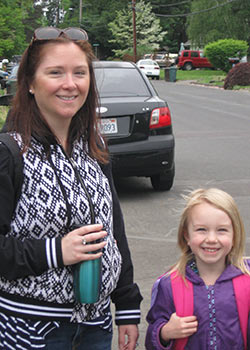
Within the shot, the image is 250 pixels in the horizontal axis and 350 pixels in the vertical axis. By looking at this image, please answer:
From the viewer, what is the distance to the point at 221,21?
165 feet

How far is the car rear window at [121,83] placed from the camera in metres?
7.38

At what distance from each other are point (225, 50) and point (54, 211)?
4144cm

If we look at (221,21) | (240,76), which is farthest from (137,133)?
(221,21)

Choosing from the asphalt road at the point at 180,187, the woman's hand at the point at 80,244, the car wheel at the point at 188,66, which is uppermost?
the woman's hand at the point at 80,244

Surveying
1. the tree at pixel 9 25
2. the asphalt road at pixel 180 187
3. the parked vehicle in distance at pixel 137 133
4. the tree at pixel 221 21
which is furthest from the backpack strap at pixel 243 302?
the tree at pixel 221 21

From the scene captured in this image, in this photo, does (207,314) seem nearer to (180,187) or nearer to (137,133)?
(137,133)

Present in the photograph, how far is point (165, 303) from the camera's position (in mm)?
2273

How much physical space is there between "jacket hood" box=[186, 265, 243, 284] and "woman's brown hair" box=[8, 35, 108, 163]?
0.57 metres

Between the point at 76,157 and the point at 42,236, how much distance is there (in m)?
0.31

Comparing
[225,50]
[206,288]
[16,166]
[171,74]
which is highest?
[16,166]

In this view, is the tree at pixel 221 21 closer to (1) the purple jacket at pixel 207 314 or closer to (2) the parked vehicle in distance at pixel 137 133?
(2) the parked vehicle in distance at pixel 137 133

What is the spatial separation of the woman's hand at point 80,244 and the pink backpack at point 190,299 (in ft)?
1.70

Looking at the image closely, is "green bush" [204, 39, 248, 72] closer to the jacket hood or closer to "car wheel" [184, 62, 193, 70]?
"car wheel" [184, 62, 193, 70]

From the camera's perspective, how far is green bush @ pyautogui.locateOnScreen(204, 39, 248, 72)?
41531 millimetres
